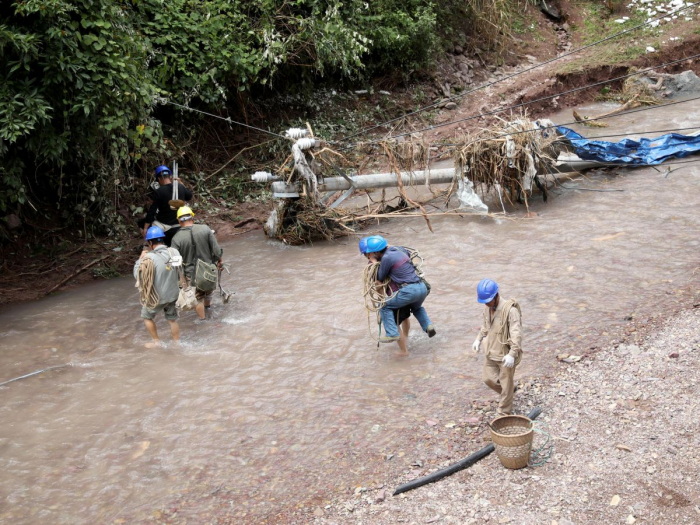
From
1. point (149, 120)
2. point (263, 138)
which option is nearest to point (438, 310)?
point (149, 120)

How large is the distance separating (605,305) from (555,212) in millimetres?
3912

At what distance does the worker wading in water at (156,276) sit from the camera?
7.45 m

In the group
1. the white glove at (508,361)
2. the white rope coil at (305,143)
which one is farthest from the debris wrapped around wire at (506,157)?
the white glove at (508,361)

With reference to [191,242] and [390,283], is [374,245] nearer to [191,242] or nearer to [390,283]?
[390,283]

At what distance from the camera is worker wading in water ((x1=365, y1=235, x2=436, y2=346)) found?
22.2 feet

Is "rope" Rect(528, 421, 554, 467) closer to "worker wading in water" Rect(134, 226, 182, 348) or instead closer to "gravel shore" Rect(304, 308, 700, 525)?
"gravel shore" Rect(304, 308, 700, 525)

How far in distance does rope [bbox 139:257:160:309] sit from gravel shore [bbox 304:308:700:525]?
11.6ft

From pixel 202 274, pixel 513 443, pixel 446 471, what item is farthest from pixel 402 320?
pixel 202 274

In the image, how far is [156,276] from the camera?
7.49 metres

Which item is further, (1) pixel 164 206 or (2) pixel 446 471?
(1) pixel 164 206

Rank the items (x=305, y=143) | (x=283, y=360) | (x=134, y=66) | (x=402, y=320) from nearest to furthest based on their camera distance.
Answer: (x=402, y=320)
(x=283, y=360)
(x=134, y=66)
(x=305, y=143)

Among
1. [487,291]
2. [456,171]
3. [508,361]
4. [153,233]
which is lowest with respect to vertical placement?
[508,361]

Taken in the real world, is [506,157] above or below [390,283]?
above

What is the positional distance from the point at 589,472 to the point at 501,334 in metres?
1.26
